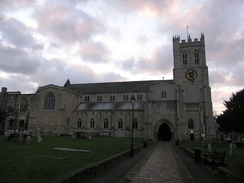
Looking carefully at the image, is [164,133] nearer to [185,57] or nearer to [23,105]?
[185,57]

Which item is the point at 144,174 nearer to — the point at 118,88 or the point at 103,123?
the point at 103,123

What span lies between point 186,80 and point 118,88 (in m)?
19.6

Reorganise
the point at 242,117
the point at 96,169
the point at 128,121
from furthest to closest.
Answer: the point at 128,121 → the point at 242,117 → the point at 96,169

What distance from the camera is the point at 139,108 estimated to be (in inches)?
2064

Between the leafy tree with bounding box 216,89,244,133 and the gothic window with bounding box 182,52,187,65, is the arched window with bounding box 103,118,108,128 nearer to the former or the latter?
the gothic window with bounding box 182,52,187,65

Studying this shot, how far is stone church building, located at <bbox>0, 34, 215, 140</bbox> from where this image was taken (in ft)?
153

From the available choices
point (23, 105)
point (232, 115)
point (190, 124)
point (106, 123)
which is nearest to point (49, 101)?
point (23, 105)

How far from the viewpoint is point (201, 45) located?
179 feet

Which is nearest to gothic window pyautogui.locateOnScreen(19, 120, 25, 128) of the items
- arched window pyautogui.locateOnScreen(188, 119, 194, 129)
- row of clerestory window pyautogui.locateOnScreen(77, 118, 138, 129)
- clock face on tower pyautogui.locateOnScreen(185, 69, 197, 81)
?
row of clerestory window pyautogui.locateOnScreen(77, 118, 138, 129)

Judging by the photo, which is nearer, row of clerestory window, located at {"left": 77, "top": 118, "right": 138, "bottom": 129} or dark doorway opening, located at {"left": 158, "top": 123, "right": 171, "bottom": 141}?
dark doorway opening, located at {"left": 158, "top": 123, "right": 171, "bottom": 141}

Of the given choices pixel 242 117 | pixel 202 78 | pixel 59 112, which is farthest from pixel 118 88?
pixel 242 117

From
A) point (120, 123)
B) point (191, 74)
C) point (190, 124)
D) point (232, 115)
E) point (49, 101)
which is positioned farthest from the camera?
point (49, 101)

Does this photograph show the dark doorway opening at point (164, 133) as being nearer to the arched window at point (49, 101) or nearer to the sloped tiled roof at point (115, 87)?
the sloped tiled roof at point (115, 87)

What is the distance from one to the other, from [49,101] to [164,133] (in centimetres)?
3174
